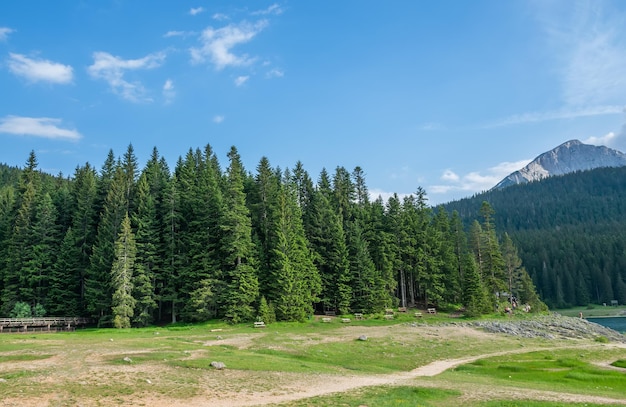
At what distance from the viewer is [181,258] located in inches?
2475

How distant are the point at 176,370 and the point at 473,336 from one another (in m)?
35.5

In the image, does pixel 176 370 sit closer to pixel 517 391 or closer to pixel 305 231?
pixel 517 391

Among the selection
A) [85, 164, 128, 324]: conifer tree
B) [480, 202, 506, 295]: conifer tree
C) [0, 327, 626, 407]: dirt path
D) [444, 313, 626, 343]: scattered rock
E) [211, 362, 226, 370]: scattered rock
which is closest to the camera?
[0, 327, 626, 407]: dirt path

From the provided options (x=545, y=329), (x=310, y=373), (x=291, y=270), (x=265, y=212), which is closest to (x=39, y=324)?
(x=291, y=270)

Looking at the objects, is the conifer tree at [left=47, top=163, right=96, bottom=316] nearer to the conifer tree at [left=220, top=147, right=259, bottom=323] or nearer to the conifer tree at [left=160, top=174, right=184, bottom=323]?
the conifer tree at [left=160, top=174, right=184, bottom=323]

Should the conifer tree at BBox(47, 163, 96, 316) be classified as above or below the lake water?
above

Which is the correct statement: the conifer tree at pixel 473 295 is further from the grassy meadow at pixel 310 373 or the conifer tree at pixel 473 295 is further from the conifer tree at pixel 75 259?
the conifer tree at pixel 75 259

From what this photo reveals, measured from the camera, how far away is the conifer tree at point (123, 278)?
54.4 metres

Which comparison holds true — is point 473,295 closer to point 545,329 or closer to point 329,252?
point 545,329

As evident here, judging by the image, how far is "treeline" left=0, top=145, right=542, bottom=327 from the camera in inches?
2286

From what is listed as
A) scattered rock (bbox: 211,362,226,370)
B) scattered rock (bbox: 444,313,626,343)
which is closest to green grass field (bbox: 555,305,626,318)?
scattered rock (bbox: 444,313,626,343)

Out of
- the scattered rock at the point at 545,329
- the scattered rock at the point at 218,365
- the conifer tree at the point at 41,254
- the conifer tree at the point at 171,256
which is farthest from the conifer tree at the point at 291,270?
the conifer tree at the point at 41,254

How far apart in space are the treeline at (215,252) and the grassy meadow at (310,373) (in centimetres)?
1807

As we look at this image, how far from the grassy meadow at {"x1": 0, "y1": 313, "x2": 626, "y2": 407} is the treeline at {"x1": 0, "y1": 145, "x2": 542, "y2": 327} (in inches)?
712
